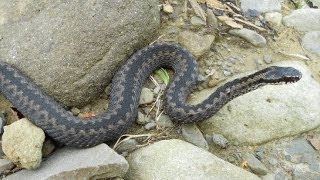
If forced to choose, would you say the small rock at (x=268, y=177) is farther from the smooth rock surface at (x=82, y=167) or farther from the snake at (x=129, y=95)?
the smooth rock surface at (x=82, y=167)

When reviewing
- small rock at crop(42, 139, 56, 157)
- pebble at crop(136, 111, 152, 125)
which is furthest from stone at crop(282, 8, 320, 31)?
small rock at crop(42, 139, 56, 157)

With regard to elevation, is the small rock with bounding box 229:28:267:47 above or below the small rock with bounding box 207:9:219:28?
below

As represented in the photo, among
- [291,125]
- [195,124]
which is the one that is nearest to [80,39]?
[195,124]

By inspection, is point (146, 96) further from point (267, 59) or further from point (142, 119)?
point (267, 59)

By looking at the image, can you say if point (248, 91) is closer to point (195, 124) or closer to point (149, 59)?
point (195, 124)

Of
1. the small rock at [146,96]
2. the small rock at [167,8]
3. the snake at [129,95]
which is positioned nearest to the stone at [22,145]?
the snake at [129,95]

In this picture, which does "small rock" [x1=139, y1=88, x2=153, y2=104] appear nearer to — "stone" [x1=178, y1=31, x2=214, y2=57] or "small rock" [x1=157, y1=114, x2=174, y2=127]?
"small rock" [x1=157, y1=114, x2=174, y2=127]
